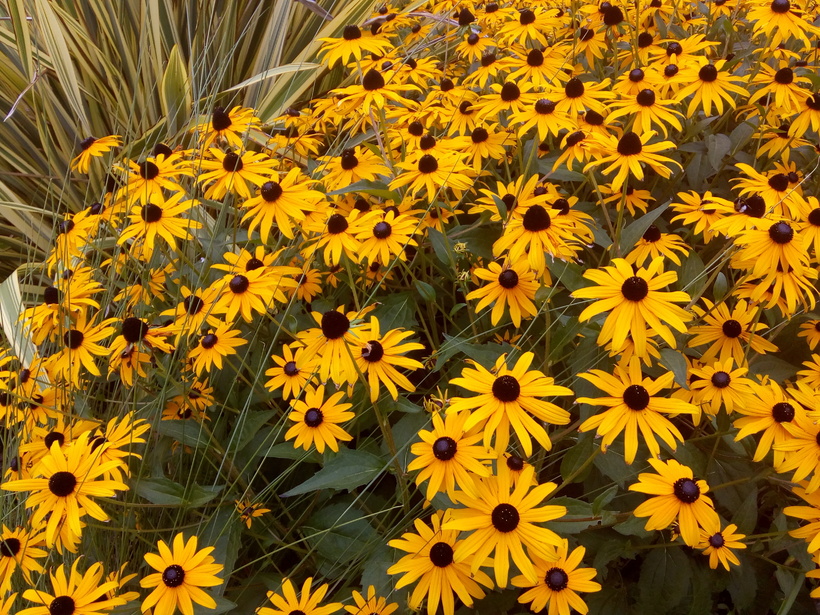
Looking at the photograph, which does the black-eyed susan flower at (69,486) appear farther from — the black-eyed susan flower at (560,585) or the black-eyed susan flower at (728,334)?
the black-eyed susan flower at (728,334)

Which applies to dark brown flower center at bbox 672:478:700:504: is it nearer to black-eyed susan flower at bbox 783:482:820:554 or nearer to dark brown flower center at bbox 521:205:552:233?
black-eyed susan flower at bbox 783:482:820:554

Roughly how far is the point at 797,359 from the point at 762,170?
1.87 ft

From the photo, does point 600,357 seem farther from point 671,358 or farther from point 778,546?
point 778,546

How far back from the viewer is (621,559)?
1387 millimetres

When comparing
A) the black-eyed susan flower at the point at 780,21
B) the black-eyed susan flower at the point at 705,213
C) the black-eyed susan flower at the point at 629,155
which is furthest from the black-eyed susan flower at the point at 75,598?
the black-eyed susan flower at the point at 780,21

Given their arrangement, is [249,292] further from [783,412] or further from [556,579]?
[783,412]

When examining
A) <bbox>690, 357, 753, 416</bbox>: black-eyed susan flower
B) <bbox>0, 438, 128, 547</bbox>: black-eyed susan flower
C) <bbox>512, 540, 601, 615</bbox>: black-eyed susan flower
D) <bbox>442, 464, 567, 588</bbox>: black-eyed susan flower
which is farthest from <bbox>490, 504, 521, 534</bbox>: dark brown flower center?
<bbox>0, 438, 128, 547</bbox>: black-eyed susan flower

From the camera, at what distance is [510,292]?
4.02 ft

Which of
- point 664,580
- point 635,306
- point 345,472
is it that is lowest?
point 664,580

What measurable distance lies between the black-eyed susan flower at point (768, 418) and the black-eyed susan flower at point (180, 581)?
33.0 inches

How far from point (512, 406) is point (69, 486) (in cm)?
70

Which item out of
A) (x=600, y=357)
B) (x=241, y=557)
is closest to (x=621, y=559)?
(x=600, y=357)

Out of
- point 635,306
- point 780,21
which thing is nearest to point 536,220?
point 635,306

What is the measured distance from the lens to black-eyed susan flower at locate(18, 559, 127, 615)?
93cm
